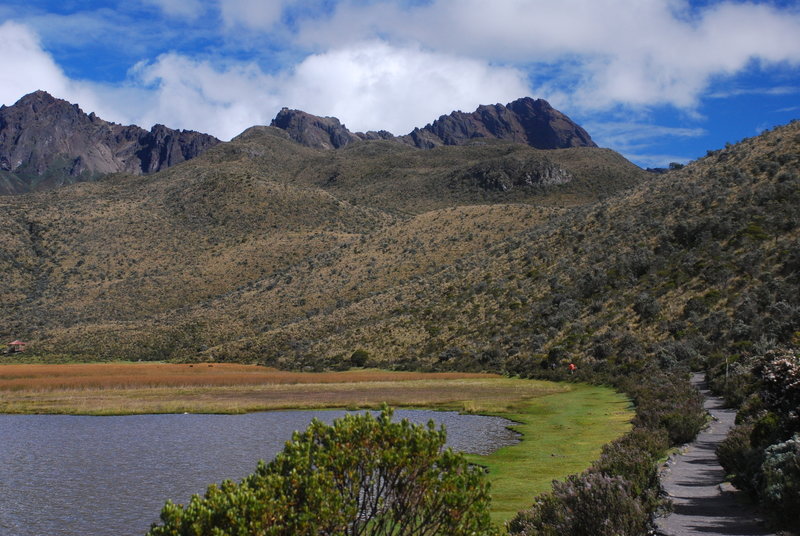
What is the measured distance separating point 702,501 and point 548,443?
13115 millimetres

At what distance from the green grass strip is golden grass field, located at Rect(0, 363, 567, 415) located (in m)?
3.74

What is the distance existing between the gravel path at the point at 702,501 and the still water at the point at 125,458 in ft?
20.0

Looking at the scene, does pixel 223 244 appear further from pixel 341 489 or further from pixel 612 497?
pixel 341 489

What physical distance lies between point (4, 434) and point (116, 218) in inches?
4383

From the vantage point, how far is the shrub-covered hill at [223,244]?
302 feet

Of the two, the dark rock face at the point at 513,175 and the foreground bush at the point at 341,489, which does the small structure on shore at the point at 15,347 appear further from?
the dark rock face at the point at 513,175

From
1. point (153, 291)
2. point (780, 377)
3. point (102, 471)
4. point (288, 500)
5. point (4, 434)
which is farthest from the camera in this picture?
point (153, 291)

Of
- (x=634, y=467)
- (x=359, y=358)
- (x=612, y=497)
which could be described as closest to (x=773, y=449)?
(x=634, y=467)

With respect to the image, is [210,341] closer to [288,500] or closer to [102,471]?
[102,471]

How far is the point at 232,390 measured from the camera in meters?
50.5

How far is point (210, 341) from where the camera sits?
280 feet

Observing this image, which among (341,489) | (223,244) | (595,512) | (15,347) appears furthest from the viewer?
(223,244)

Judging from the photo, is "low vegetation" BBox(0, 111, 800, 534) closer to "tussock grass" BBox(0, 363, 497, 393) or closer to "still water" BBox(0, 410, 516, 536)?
"tussock grass" BBox(0, 363, 497, 393)

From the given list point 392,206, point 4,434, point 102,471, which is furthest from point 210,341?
point 392,206
